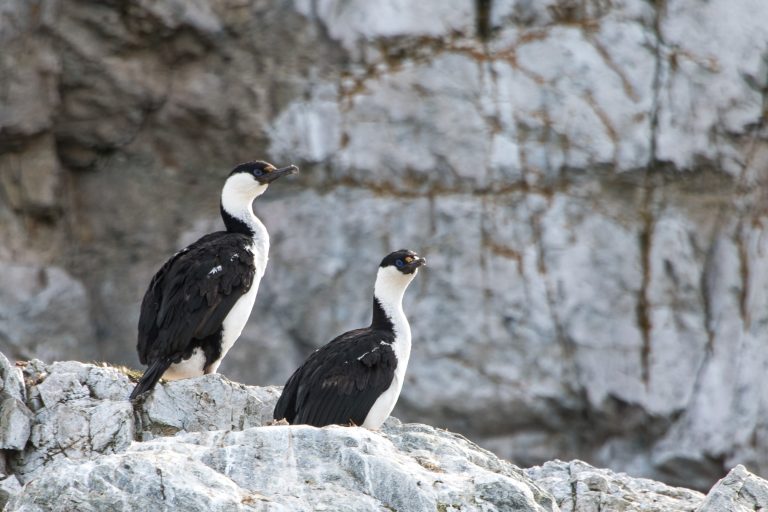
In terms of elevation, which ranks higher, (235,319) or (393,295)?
(393,295)

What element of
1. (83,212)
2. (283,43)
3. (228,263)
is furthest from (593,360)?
(228,263)

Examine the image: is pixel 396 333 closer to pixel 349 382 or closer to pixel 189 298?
pixel 349 382

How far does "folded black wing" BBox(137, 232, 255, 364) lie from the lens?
11281 millimetres

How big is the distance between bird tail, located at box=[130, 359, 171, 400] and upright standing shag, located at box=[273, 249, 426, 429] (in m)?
0.97

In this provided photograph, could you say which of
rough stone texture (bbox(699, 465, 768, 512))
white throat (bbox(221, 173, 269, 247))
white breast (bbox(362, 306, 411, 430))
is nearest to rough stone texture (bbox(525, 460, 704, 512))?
rough stone texture (bbox(699, 465, 768, 512))

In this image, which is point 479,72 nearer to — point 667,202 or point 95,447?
point 667,202

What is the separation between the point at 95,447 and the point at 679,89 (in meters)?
12.5

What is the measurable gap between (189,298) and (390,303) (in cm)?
176

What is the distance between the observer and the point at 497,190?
67.5ft

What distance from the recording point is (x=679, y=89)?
20312 mm

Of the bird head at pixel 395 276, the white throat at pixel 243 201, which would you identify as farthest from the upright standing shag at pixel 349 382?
the white throat at pixel 243 201

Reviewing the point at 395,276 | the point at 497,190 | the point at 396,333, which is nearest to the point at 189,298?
the point at 396,333

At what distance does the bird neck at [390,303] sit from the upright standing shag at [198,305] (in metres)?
1.06

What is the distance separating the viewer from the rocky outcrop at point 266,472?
7.21 m
